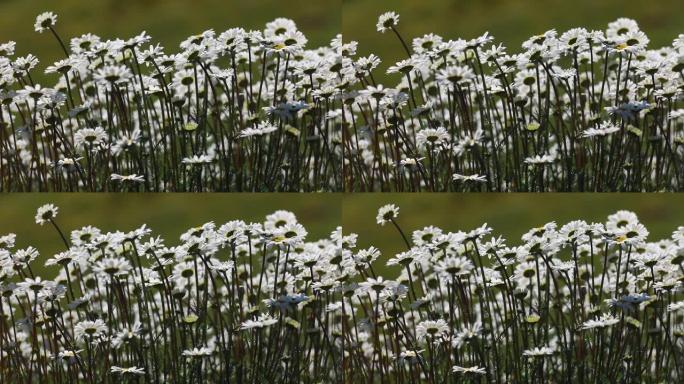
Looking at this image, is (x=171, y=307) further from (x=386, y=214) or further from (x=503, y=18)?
(x=503, y=18)

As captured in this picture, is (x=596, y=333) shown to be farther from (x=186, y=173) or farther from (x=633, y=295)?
(x=186, y=173)

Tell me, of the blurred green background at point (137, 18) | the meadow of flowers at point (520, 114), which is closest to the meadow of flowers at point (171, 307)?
the meadow of flowers at point (520, 114)

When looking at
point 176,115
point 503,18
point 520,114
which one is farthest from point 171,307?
point 503,18

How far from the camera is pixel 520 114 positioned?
526 cm

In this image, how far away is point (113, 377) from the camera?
504cm

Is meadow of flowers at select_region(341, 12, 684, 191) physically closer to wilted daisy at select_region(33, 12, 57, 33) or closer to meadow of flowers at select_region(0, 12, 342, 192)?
meadow of flowers at select_region(0, 12, 342, 192)

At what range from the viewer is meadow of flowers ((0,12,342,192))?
5164mm

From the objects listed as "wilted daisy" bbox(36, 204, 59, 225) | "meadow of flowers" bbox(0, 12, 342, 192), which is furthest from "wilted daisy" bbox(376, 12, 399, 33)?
"wilted daisy" bbox(36, 204, 59, 225)

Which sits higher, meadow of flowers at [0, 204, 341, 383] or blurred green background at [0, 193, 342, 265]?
blurred green background at [0, 193, 342, 265]

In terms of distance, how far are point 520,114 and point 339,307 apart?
1315 millimetres

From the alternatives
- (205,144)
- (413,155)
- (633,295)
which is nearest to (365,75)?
(413,155)

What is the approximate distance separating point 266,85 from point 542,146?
1.40 metres

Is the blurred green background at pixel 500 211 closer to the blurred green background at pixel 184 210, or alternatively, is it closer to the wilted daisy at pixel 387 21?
the blurred green background at pixel 184 210

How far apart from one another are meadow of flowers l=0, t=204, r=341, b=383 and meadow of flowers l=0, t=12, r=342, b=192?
0.81 ft
